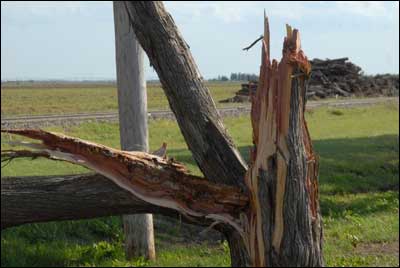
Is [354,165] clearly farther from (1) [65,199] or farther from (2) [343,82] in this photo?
(2) [343,82]

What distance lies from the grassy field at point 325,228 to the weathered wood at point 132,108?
0.22 metres

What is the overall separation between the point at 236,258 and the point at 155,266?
4085 millimetres

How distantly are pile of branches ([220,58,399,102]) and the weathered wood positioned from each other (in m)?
18.0

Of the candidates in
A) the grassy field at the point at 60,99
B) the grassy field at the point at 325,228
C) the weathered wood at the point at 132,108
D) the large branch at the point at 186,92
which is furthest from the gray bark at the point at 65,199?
the grassy field at the point at 325,228

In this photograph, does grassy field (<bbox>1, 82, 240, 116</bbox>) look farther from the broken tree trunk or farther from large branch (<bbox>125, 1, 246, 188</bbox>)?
the broken tree trunk

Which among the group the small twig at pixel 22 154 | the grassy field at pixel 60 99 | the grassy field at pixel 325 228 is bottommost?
the grassy field at pixel 325 228

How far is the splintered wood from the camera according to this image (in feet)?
9.68

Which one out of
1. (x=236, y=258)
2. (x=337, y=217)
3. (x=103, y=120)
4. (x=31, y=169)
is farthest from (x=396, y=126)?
(x=236, y=258)

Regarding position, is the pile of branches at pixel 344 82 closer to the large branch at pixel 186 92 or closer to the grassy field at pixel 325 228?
the grassy field at pixel 325 228

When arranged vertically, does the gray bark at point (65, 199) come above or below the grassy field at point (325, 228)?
above

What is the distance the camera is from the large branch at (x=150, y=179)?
319 centimetres

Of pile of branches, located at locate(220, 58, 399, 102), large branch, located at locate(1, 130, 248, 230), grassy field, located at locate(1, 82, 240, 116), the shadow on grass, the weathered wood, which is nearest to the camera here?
large branch, located at locate(1, 130, 248, 230)

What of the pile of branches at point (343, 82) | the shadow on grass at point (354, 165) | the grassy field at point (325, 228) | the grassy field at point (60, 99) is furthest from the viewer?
the pile of branches at point (343, 82)

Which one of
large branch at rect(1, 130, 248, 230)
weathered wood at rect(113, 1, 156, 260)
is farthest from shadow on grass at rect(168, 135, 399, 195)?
large branch at rect(1, 130, 248, 230)
